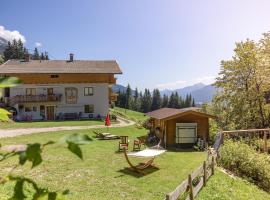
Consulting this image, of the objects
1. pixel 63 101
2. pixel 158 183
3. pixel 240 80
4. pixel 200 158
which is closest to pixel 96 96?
pixel 63 101

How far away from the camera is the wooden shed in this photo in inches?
1031

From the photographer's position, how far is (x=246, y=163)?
1733 cm

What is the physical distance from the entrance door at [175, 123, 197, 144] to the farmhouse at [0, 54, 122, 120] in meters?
23.2

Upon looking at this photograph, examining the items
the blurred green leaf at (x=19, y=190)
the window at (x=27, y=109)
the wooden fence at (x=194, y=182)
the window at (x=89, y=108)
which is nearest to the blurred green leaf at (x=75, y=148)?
the blurred green leaf at (x=19, y=190)

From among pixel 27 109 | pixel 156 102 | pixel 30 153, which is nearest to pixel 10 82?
pixel 30 153

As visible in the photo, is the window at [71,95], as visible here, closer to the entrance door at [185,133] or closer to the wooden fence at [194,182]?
the entrance door at [185,133]

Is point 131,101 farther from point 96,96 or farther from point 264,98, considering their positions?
point 264,98

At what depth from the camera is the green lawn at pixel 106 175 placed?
1299 cm

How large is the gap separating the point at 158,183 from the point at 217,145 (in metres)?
6.64

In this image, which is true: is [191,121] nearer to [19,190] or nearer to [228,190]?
[228,190]

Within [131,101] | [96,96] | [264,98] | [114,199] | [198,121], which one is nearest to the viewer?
[114,199]

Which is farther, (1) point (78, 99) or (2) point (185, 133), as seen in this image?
(1) point (78, 99)

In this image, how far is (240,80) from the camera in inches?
1261

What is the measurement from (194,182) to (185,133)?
1198 centimetres
